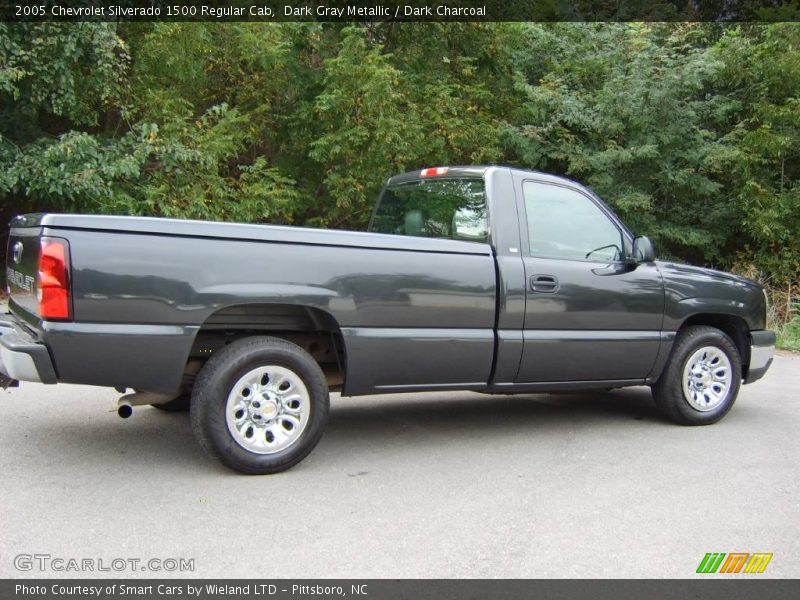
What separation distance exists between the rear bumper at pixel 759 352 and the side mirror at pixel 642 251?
134 cm

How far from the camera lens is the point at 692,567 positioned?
376cm

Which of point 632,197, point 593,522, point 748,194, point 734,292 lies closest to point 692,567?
point 593,522

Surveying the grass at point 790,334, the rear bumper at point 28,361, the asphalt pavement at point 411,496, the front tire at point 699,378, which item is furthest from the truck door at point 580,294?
the grass at point 790,334

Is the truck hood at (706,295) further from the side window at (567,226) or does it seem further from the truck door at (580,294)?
the side window at (567,226)

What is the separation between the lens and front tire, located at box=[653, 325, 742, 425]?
6438mm

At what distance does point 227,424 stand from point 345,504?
835 mm

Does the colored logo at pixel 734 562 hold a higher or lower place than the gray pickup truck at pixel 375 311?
lower

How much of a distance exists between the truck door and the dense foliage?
33.1ft

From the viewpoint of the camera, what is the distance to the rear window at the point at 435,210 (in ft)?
19.2

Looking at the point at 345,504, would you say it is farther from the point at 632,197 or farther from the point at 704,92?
the point at 704,92

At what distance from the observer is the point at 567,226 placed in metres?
6.09

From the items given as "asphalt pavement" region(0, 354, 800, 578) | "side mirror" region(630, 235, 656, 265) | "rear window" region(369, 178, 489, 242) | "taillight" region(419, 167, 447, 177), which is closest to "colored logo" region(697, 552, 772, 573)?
"asphalt pavement" region(0, 354, 800, 578)
